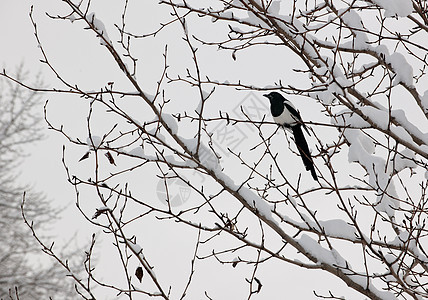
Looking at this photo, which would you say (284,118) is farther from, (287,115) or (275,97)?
(275,97)

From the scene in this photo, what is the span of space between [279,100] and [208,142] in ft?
6.74

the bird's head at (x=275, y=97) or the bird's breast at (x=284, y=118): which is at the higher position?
the bird's head at (x=275, y=97)

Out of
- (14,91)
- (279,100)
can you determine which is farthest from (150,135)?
(14,91)

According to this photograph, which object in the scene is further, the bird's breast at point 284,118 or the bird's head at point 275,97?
the bird's head at point 275,97

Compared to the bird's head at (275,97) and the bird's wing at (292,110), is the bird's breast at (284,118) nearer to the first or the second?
the bird's wing at (292,110)

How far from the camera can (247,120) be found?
2650 mm

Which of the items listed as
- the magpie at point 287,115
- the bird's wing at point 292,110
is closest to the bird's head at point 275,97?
the magpie at point 287,115

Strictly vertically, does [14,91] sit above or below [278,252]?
above

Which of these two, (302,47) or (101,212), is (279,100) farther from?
(101,212)

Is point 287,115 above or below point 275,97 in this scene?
below

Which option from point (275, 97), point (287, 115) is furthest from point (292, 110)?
point (275, 97)

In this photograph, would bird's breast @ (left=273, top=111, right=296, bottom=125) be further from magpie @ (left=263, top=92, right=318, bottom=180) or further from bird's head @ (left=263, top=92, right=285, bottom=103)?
bird's head @ (left=263, top=92, right=285, bottom=103)

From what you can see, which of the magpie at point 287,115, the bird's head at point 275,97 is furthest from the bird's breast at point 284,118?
the bird's head at point 275,97

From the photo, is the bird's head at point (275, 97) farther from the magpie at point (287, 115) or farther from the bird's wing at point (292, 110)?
the bird's wing at point (292, 110)
